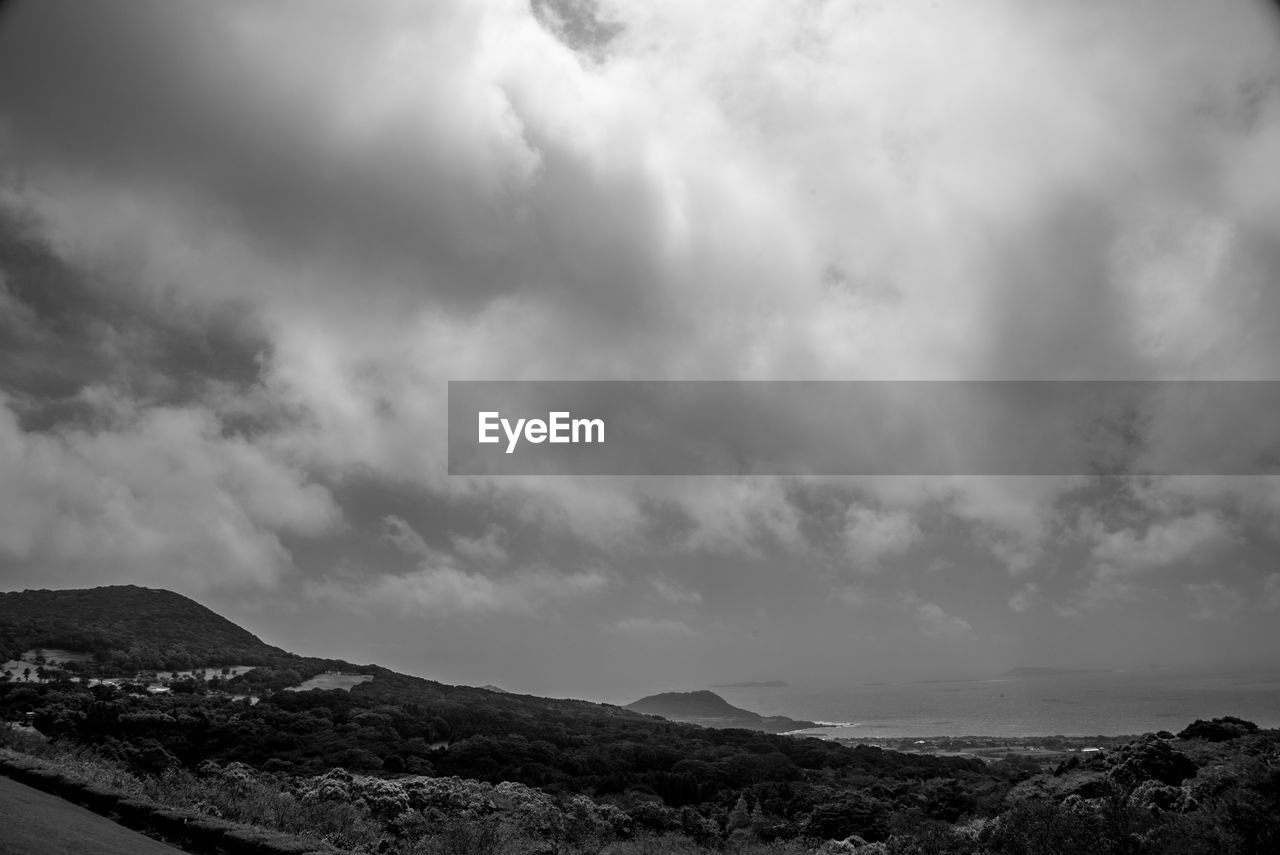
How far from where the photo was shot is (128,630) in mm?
106312

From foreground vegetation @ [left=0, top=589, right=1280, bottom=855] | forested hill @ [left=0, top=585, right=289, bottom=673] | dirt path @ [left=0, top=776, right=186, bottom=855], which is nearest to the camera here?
dirt path @ [left=0, top=776, right=186, bottom=855]

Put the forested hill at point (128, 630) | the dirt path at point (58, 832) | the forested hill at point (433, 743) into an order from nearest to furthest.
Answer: the dirt path at point (58, 832) → the forested hill at point (433, 743) → the forested hill at point (128, 630)

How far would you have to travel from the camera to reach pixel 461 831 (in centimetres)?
1130

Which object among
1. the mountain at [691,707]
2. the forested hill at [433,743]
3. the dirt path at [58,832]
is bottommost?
the mountain at [691,707]

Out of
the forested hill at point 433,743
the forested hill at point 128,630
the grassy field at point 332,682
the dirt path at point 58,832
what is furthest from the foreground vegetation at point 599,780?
the forested hill at point 128,630

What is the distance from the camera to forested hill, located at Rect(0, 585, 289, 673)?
8362 centimetres

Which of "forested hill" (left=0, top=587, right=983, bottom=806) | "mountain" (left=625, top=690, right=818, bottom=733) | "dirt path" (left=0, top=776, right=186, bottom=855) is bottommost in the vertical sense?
"mountain" (left=625, top=690, right=818, bottom=733)

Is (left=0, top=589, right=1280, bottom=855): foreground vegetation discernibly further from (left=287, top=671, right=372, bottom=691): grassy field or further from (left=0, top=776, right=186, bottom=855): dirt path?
(left=287, top=671, right=372, bottom=691): grassy field

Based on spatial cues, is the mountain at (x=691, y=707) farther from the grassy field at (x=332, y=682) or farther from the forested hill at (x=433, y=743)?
the forested hill at (x=433, y=743)

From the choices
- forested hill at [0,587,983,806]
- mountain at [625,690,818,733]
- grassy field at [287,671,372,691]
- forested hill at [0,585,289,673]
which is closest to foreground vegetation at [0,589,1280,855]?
forested hill at [0,587,983,806]

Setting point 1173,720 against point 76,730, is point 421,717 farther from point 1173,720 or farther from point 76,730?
point 1173,720

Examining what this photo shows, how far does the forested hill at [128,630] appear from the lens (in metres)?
83.6

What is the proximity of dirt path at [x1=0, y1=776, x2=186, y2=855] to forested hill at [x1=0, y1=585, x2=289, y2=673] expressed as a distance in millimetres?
83985

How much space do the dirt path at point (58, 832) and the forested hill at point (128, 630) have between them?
84.0 meters
